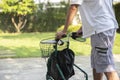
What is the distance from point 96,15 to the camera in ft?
11.5

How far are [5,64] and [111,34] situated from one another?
4663 mm

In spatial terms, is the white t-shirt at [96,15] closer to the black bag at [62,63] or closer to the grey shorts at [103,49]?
the grey shorts at [103,49]

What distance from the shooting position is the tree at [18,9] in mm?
19080

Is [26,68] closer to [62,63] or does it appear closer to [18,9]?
[62,63]

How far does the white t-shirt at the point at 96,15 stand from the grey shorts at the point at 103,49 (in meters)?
0.06

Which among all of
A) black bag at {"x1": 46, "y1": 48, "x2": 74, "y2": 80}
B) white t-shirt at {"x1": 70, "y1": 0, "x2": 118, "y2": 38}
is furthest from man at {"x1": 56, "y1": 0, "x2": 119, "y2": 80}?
black bag at {"x1": 46, "y1": 48, "x2": 74, "y2": 80}

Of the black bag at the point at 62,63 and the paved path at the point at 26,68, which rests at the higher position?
the black bag at the point at 62,63

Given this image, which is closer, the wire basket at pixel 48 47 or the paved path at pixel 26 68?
the wire basket at pixel 48 47

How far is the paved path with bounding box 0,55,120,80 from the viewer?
21.2 ft

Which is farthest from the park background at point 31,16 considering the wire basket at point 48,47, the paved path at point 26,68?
the wire basket at point 48,47

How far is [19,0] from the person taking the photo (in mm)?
19453

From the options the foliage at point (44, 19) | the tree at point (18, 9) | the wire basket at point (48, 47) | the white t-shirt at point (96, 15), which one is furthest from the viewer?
the foliage at point (44, 19)

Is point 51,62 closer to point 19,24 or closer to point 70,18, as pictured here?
point 70,18

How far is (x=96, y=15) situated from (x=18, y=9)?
16.0 metres
